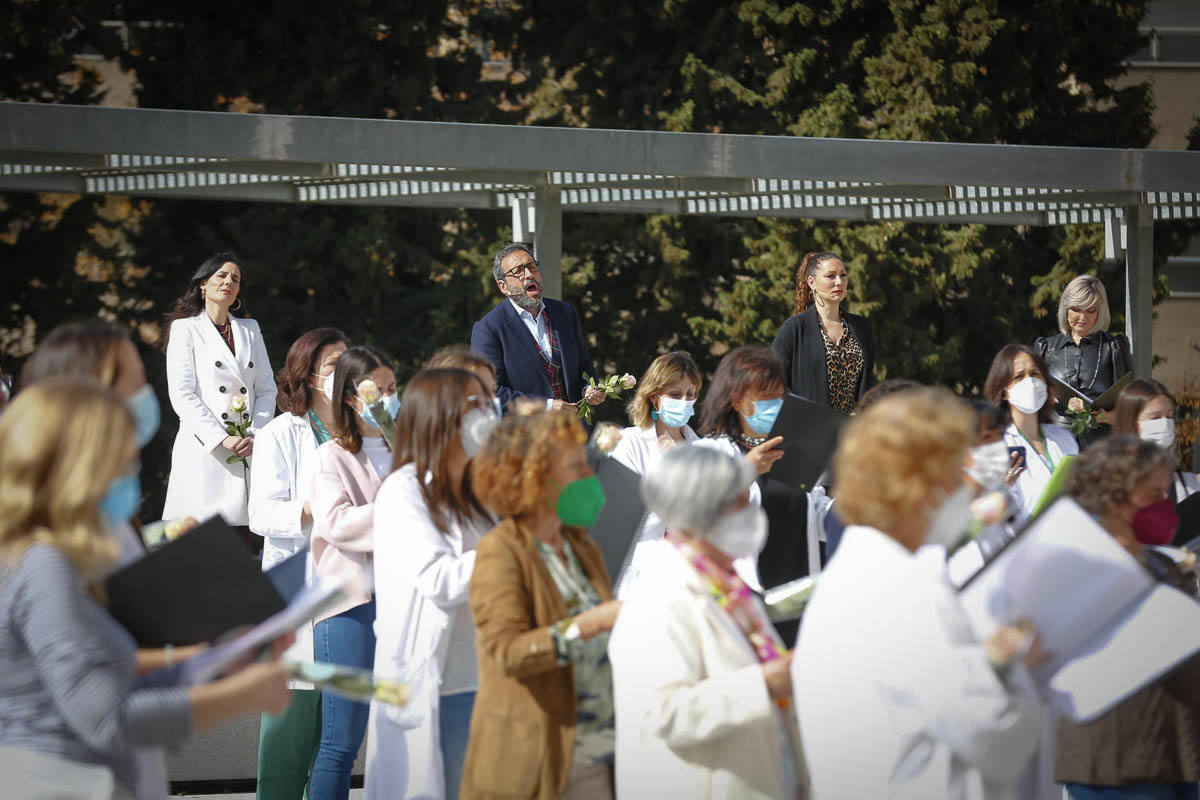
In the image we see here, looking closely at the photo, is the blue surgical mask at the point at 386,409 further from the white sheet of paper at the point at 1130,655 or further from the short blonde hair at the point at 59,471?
the white sheet of paper at the point at 1130,655

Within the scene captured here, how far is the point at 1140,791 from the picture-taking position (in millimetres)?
4359

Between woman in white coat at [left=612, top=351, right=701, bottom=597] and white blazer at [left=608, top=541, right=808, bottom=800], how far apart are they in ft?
10.5

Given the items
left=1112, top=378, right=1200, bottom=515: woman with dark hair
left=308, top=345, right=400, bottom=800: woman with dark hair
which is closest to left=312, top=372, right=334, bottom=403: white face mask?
left=308, top=345, right=400, bottom=800: woman with dark hair

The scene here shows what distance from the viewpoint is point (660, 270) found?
69.0ft

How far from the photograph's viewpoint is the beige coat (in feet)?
12.7

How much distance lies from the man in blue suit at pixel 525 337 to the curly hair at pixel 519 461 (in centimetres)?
392

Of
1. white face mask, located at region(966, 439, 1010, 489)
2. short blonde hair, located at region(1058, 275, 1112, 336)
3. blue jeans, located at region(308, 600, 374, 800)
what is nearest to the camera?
white face mask, located at region(966, 439, 1010, 489)

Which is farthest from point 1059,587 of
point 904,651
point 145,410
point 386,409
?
point 386,409

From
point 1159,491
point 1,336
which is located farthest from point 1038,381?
point 1,336

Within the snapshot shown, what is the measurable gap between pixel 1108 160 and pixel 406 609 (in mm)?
7886

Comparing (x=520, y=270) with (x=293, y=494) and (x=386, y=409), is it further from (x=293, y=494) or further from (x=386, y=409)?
(x=386, y=409)

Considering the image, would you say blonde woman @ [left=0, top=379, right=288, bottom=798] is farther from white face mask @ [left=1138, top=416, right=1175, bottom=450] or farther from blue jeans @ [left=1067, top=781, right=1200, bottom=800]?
white face mask @ [left=1138, top=416, right=1175, bottom=450]

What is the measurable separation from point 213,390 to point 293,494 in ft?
6.30

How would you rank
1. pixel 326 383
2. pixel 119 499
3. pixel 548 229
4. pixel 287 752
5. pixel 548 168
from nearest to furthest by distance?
pixel 119 499 < pixel 287 752 < pixel 326 383 < pixel 548 168 < pixel 548 229
